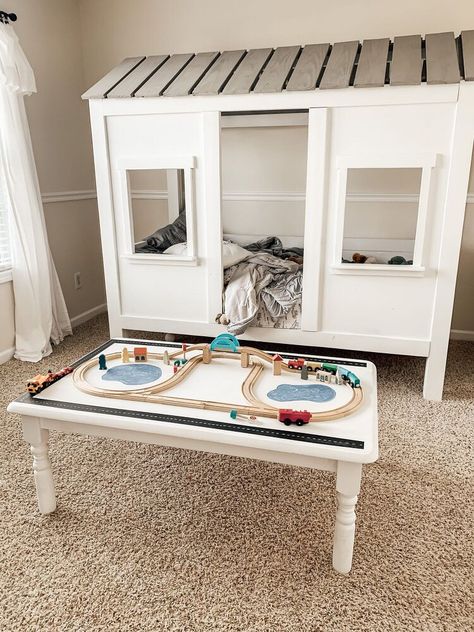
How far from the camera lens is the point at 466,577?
128cm

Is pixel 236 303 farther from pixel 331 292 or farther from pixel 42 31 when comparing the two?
pixel 42 31

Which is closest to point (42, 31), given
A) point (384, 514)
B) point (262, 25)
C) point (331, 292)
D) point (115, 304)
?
point (262, 25)

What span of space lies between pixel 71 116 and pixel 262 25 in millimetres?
1427

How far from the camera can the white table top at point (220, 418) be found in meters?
1.18

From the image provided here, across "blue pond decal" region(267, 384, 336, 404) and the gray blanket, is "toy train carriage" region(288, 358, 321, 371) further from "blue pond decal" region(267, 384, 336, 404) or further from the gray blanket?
the gray blanket

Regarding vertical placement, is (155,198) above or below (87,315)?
above

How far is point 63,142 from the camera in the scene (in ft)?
10.6

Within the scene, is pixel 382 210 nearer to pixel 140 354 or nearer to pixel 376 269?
pixel 376 269

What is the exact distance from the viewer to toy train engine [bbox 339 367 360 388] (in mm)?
1435

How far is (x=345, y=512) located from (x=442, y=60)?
1.90 metres

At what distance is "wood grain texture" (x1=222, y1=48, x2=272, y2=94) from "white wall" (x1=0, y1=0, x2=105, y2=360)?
1.42m

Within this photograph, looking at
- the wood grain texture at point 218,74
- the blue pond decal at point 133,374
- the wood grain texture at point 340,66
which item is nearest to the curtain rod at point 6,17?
the wood grain texture at point 218,74

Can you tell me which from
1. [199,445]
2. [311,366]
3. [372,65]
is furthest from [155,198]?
[199,445]

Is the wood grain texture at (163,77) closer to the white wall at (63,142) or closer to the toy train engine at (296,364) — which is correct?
the white wall at (63,142)
